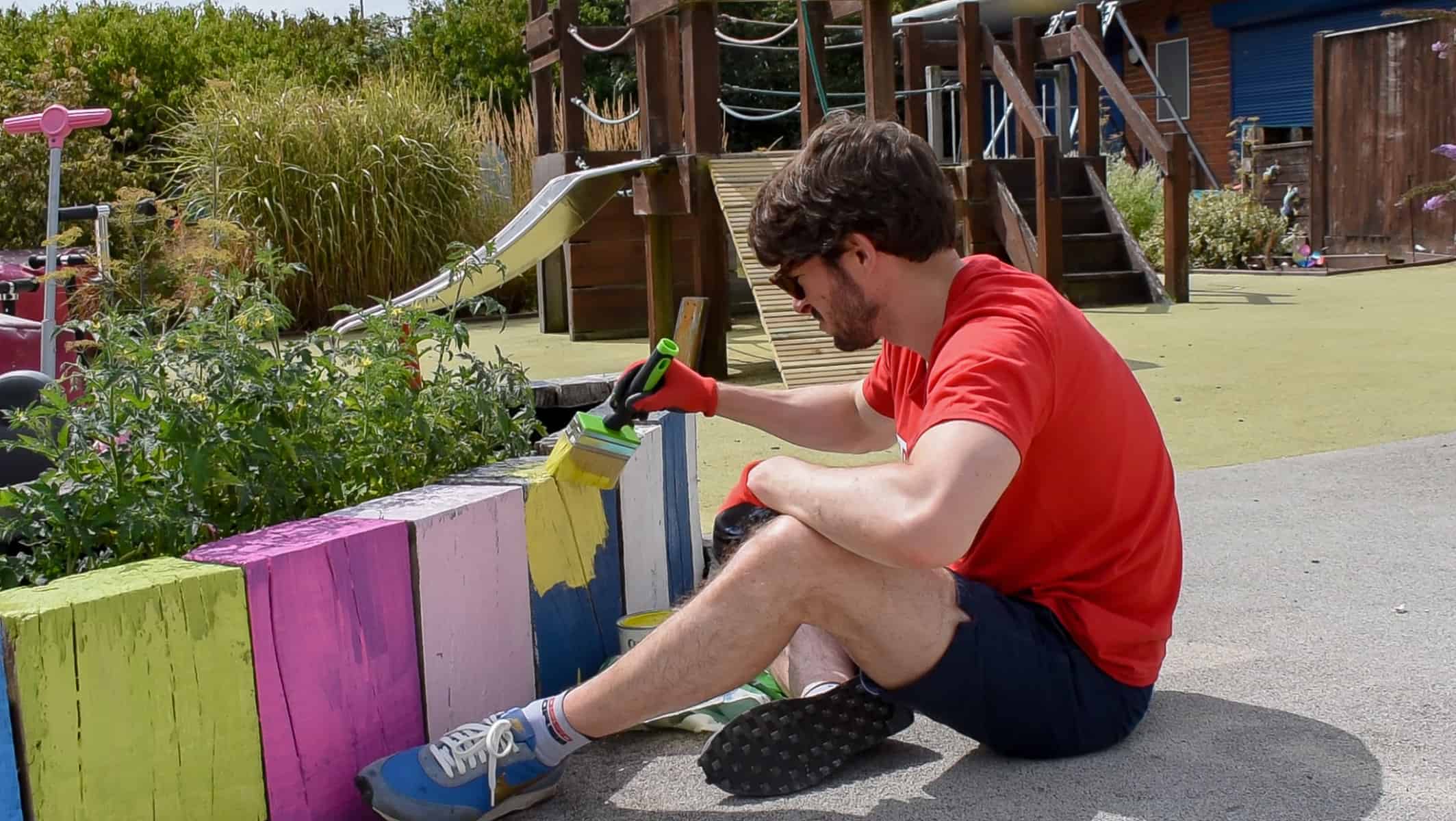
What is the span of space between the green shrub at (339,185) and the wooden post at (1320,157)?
7.66m

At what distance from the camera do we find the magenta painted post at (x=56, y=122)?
15.3 ft

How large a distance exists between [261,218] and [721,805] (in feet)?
29.9

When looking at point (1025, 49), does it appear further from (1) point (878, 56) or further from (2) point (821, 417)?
(2) point (821, 417)

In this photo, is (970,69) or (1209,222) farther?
(1209,222)

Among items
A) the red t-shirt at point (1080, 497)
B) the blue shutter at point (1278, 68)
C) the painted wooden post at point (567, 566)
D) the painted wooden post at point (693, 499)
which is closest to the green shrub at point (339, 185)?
the painted wooden post at point (693, 499)

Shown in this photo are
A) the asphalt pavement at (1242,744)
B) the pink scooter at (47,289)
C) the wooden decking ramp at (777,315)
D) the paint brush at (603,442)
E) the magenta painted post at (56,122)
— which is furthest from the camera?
the wooden decking ramp at (777,315)

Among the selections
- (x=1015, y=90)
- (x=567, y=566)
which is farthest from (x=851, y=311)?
(x=1015, y=90)

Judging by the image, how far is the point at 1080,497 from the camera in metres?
2.17

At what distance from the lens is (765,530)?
2094mm

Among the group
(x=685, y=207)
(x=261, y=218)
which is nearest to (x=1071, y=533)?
(x=685, y=207)

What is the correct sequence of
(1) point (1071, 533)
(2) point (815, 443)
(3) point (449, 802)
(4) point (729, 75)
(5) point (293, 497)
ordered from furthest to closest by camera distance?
(4) point (729, 75)
(2) point (815, 443)
(5) point (293, 497)
(1) point (1071, 533)
(3) point (449, 802)

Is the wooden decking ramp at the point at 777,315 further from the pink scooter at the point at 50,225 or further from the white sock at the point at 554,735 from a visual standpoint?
the white sock at the point at 554,735

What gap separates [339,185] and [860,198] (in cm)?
914

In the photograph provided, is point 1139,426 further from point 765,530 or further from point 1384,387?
point 1384,387
